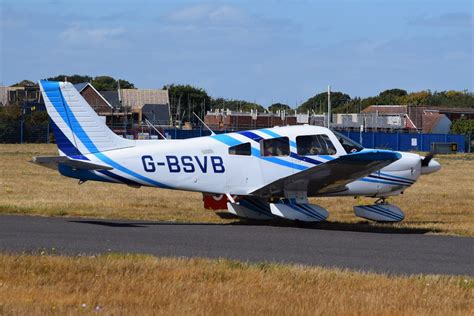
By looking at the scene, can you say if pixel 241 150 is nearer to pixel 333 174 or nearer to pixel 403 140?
pixel 333 174

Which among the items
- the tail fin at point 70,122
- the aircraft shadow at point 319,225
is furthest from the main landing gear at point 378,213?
the tail fin at point 70,122

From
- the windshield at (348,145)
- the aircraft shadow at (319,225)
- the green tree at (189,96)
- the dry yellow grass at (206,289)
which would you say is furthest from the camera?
the green tree at (189,96)

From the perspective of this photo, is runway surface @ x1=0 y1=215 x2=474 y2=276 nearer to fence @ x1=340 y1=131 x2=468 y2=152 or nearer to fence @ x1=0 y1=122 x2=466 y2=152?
fence @ x1=340 y1=131 x2=468 y2=152

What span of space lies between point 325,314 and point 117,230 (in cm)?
810

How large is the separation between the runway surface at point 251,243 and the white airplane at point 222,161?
2.54 ft

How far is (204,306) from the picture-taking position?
28.0 feet

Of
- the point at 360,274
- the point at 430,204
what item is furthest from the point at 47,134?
the point at 360,274

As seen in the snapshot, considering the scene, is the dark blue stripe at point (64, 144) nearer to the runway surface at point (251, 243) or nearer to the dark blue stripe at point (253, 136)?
the runway surface at point (251, 243)

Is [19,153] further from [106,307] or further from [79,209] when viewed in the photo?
[106,307]

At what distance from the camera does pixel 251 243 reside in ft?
48.2

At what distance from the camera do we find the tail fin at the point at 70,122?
17250mm

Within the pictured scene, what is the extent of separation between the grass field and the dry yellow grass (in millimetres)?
7206

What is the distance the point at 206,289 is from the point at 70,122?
849 centimetres

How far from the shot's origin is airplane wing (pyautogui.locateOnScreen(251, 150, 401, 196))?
16.5 m
